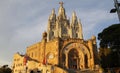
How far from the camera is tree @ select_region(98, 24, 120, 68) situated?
1371 inches

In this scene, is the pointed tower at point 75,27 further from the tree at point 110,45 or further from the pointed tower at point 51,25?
the tree at point 110,45

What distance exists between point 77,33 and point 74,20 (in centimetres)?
645

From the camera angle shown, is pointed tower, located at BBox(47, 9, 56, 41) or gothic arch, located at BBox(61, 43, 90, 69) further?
pointed tower, located at BBox(47, 9, 56, 41)

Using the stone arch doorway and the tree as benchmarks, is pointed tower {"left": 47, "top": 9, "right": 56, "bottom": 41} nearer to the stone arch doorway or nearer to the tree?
the stone arch doorway

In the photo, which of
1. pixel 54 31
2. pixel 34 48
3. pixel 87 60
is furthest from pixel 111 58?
pixel 54 31

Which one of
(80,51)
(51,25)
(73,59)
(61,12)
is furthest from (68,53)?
(61,12)

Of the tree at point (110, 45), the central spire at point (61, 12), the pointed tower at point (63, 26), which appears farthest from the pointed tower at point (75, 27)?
the tree at point (110, 45)

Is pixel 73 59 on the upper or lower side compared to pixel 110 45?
lower

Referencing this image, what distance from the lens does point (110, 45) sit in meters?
36.3

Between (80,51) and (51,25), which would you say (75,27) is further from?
(80,51)

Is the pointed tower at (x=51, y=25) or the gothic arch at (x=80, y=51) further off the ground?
the pointed tower at (x=51, y=25)

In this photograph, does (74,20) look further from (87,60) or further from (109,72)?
(109,72)

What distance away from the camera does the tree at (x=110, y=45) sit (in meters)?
34.8

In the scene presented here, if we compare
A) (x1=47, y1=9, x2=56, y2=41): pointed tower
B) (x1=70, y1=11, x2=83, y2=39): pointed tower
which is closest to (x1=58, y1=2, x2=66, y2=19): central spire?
(x1=47, y1=9, x2=56, y2=41): pointed tower
